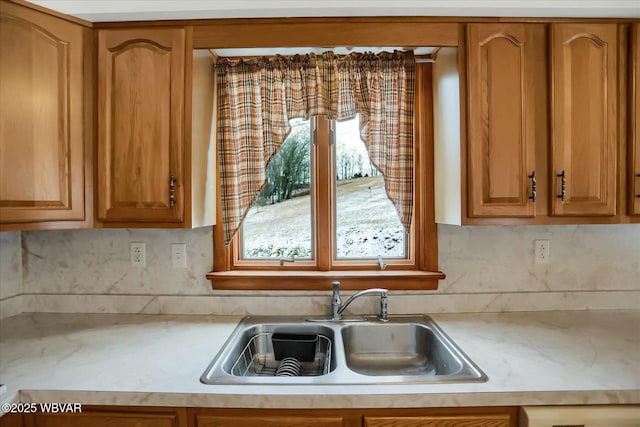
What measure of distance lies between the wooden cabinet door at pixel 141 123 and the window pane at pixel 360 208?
2.58ft

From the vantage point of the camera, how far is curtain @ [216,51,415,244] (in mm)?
1652

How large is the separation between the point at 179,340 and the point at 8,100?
1094mm

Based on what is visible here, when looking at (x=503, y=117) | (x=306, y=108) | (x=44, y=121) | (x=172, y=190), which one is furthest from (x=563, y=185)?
(x=44, y=121)

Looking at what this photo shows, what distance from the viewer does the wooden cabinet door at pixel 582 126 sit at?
141 centimetres

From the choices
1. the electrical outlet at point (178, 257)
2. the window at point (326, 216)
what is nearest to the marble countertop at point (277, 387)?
the electrical outlet at point (178, 257)

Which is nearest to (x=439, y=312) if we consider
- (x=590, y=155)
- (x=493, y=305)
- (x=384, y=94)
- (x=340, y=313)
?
(x=493, y=305)

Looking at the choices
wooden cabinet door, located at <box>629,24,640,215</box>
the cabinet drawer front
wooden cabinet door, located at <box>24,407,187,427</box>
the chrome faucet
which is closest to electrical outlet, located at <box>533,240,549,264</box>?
wooden cabinet door, located at <box>629,24,640,215</box>

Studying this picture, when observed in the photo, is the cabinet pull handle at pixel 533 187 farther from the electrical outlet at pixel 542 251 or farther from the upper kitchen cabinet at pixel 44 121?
the upper kitchen cabinet at pixel 44 121

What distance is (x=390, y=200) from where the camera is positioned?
1704mm

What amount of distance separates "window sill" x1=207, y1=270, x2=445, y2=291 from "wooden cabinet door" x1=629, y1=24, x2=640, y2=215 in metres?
0.82

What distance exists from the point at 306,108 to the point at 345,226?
0.62 metres

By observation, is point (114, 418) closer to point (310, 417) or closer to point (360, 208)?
point (310, 417)

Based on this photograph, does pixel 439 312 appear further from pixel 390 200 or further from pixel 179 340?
pixel 179 340

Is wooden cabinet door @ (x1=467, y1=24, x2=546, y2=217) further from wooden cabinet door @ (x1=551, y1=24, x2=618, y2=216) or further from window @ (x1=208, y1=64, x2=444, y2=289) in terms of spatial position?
window @ (x1=208, y1=64, x2=444, y2=289)
